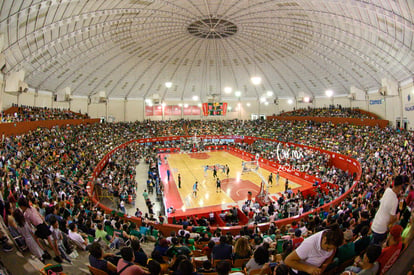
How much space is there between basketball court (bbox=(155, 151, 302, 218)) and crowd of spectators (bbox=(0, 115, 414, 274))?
4363 mm

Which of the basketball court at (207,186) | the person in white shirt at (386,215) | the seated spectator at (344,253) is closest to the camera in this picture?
the seated spectator at (344,253)

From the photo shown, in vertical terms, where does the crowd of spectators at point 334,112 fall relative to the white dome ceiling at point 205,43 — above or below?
below

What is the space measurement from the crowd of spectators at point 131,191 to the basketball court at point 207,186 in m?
4.36

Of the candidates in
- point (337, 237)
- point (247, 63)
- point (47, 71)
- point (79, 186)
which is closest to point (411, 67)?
point (247, 63)

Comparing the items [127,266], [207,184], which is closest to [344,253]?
[127,266]

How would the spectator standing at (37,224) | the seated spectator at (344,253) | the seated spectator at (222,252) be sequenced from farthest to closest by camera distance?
1. the seated spectator at (222,252)
2. the spectator standing at (37,224)
3. the seated spectator at (344,253)

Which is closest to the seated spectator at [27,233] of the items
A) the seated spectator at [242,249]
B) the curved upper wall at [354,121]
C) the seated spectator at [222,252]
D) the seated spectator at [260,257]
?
the seated spectator at [222,252]

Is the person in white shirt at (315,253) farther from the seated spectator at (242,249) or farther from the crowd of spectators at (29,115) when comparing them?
the crowd of spectators at (29,115)

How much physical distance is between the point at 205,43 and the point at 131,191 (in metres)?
26.8

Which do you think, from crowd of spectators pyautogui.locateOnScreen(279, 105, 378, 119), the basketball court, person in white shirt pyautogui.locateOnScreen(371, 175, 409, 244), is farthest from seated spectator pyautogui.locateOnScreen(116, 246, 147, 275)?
crowd of spectators pyautogui.locateOnScreen(279, 105, 378, 119)

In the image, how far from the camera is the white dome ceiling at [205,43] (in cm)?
1894

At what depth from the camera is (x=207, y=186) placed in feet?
78.9

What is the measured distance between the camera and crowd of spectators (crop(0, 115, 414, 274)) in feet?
14.0

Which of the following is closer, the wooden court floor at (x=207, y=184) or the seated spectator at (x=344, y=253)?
the seated spectator at (x=344, y=253)
